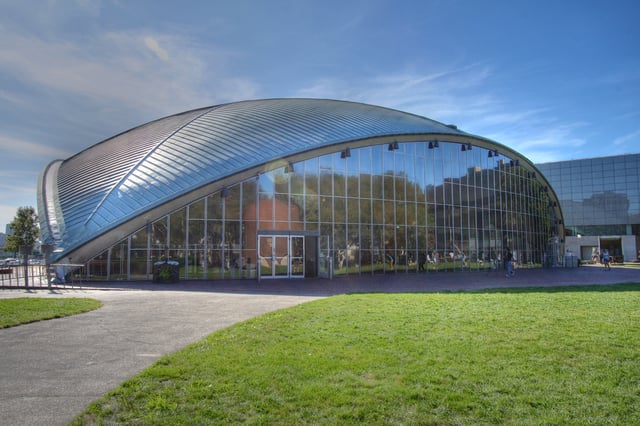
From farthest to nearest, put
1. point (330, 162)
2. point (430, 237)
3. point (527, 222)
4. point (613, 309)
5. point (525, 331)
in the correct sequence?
point (527, 222), point (430, 237), point (330, 162), point (613, 309), point (525, 331)

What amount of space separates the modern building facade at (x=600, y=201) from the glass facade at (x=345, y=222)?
49.3 meters

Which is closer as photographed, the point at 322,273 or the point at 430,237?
the point at 322,273

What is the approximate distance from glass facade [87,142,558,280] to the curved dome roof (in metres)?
1.29

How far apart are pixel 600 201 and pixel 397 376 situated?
9345cm

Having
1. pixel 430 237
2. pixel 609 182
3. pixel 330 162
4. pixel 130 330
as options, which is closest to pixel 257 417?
pixel 130 330

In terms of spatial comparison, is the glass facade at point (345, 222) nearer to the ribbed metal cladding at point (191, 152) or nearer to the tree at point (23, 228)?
the ribbed metal cladding at point (191, 152)

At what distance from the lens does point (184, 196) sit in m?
22.1

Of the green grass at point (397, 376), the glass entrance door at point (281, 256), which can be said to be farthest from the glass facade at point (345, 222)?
the green grass at point (397, 376)

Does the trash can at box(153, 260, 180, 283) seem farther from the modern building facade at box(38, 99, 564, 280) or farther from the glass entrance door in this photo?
the glass entrance door

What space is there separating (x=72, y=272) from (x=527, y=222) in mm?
37826

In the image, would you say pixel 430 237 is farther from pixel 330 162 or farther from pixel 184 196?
pixel 184 196

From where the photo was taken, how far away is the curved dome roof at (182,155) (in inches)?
848

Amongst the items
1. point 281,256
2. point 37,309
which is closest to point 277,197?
point 281,256

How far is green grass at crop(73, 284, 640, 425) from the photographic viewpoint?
4348 mm
